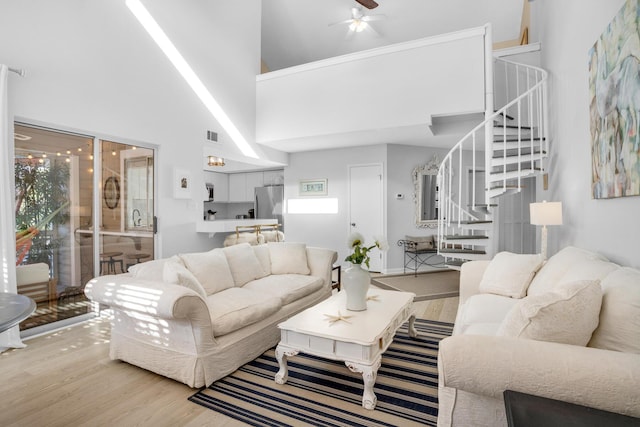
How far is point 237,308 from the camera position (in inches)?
102

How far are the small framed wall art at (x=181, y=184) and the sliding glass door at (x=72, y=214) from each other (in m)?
0.34

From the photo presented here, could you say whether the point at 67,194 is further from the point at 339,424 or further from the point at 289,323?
the point at 339,424

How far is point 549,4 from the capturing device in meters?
4.16

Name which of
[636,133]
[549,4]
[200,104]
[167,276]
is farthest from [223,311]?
[549,4]

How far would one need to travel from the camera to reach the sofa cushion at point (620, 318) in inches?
53.2

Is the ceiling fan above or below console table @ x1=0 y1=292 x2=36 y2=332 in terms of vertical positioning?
above

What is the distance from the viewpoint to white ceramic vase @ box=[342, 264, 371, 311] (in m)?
2.59

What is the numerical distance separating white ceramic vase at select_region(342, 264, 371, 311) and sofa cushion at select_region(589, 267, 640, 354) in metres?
1.41

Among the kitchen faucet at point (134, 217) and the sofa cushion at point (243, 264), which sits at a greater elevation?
the kitchen faucet at point (134, 217)

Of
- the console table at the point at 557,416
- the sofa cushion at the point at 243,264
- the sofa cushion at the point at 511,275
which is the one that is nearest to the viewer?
the console table at the point at 557,416

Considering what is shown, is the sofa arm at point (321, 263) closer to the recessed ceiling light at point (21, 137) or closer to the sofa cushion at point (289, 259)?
the sofa cushion at point (289, 259)

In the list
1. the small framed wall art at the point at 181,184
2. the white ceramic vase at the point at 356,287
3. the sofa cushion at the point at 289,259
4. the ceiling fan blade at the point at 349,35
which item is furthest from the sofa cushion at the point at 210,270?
the ceiling fan blade at the point at 349,35

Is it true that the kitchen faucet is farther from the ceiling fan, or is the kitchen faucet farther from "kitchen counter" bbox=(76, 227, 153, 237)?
the ceiling fan

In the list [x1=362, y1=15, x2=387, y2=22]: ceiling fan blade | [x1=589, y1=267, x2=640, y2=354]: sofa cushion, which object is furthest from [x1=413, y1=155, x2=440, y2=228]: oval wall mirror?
[x1=589, y1=267, x2=640, y2=354]: sofa cushion
